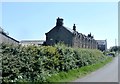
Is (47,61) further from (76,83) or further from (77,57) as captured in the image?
(77,57)

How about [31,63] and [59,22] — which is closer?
[31,63]

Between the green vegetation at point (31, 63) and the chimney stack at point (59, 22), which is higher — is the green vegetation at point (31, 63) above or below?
below

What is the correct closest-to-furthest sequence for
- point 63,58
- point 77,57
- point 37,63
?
point 37,63 → point 63,58 → point 77,57

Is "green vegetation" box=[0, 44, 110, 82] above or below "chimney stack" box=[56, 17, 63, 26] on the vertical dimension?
below

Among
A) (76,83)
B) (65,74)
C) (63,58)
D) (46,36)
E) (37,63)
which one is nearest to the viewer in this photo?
(37,63)

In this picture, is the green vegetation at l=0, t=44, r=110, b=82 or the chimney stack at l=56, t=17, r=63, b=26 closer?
the green vegetation at l=0, t=44, r=110, b=82

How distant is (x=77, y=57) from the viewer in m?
26.7

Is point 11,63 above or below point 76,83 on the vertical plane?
above

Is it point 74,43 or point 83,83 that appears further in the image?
point 74,43

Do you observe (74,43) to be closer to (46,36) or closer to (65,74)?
(46,36)

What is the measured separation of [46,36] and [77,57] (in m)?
38.8

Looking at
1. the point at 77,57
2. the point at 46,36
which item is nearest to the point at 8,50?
the point at 77,57

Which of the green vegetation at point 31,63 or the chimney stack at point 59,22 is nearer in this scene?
the green vegetation at point 31,63

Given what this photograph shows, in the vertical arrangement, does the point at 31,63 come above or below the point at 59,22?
below
